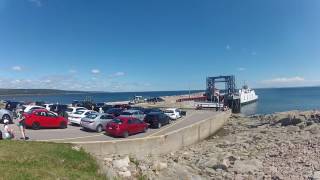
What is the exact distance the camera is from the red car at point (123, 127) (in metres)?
26.6

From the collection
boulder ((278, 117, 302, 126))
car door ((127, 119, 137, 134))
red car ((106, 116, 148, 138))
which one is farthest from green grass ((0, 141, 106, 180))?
boulder ((278, 117, 302, 126))

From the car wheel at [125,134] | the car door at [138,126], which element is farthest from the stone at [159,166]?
the car door at [138,126]

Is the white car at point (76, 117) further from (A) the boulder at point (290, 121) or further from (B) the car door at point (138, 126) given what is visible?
(A) the boulder at point (290, 121)

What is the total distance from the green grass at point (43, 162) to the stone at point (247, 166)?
10.8 metres

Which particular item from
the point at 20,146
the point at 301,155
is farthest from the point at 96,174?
the point at 301,155

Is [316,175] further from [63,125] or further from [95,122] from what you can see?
[63,125]

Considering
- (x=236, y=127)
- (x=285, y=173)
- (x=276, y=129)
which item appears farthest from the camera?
(x=236, y=127)

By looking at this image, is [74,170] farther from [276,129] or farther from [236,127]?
[236,127]

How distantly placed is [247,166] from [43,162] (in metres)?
14.3

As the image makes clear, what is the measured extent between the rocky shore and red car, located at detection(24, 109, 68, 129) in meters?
8.87

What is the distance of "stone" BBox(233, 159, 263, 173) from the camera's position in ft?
76.5

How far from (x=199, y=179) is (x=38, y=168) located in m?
10.8

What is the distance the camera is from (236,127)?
4969 cm

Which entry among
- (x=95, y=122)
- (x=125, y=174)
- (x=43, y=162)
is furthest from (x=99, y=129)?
(x=43, y=162)
